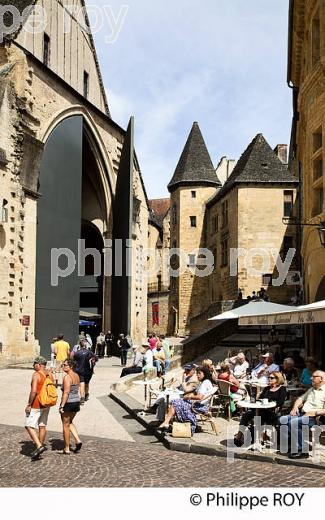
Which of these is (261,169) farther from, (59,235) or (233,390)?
(233,390)

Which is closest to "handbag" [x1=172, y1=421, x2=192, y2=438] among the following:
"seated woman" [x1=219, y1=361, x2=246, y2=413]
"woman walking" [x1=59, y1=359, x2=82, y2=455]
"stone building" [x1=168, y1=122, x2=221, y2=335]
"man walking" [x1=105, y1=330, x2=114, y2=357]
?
"woman walking" [x1=59, y1=359, x2=82, y2=455]

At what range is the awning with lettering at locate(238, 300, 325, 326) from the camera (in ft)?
29.8

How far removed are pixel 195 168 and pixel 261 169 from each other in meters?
11.5

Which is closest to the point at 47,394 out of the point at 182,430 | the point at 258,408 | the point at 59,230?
the point at 182,430

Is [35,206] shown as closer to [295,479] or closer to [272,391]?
[272,391]

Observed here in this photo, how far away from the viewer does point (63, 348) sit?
16.2 meters

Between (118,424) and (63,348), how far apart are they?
20.3ft

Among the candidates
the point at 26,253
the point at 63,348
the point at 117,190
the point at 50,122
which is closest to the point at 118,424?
the point at 63,348

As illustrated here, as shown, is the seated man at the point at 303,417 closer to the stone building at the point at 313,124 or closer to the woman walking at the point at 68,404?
the woman walking at the point at 68,404

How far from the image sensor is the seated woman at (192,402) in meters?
8.92

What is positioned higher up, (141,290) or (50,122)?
(50,122)

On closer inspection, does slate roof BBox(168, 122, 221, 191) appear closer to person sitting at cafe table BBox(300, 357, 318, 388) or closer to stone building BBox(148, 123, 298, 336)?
stone building BBox(148, 123, 298, 336)

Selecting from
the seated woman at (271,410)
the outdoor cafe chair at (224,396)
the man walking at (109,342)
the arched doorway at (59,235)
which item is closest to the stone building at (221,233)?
the man walking at (109,342)

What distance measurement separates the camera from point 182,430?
8.64 m
